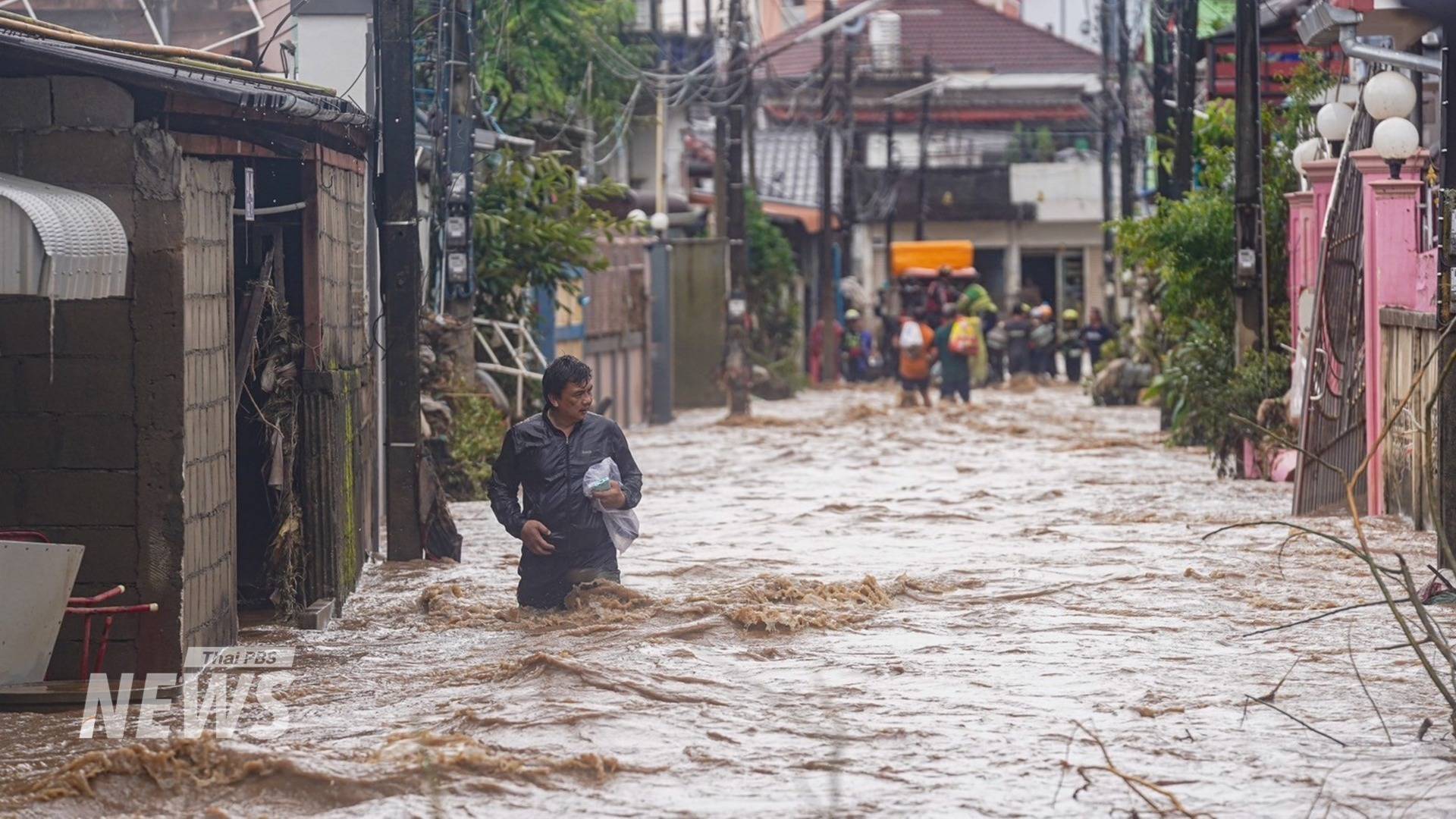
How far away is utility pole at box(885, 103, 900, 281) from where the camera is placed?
5044 centimetres

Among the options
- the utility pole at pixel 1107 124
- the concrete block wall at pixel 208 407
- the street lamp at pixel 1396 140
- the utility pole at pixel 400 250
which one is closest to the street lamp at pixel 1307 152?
the street lamp at pixel 1396 140

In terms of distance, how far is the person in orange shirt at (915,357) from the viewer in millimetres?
31391

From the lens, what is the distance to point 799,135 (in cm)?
5944

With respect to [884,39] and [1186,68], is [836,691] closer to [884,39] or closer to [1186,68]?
[1186,68]

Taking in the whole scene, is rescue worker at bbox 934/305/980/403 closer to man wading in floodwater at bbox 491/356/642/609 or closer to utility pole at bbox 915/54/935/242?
utility pole at bbox 915/54/935/242

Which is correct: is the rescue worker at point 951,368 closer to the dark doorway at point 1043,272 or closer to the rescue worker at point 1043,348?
the rescue worker at point 1043,348

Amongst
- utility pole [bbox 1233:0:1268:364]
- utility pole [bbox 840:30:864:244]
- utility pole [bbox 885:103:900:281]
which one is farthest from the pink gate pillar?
utility pole [bbox 885:103:900:281]

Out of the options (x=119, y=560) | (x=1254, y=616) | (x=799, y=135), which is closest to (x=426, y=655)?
(x=119, y=560)

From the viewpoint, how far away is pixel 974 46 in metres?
63.3

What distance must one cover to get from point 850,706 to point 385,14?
21.5 ft

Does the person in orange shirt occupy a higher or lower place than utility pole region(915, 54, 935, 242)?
lower

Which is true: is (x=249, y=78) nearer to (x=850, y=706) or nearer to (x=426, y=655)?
(x=426, y=655)

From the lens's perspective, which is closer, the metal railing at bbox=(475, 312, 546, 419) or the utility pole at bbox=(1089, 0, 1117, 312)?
the metal railing at bbox=(475, 312, 546, 419)

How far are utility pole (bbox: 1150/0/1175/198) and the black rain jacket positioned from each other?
14.3 metres
